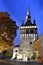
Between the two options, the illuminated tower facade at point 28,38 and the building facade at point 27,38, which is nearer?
the building facade at point 27,38

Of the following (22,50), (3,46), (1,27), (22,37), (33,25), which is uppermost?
(33,25)

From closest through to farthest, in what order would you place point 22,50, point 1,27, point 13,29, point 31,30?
point 1,27 < point 13,29 < point 22,50 < point 31,30

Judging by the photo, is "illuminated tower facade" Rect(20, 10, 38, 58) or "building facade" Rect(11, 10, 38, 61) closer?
"building facade" Rect(11, 10, 38, 61)

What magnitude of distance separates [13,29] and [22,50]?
5899 centimetres

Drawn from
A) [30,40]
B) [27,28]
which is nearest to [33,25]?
[27,28]

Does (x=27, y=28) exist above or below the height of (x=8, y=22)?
above

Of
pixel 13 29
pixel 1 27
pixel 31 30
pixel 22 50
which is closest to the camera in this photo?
pixel 1 27

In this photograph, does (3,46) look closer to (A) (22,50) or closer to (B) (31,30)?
(A) (22,50)

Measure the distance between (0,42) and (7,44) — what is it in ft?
5.83

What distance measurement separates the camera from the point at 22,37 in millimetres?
95312

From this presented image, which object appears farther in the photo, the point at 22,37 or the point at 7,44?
the point at 22,37

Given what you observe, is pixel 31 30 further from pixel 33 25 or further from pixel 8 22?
pixel 8 22

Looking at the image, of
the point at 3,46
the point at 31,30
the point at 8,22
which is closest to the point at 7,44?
the point at 3,46

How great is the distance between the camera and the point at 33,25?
102 m
